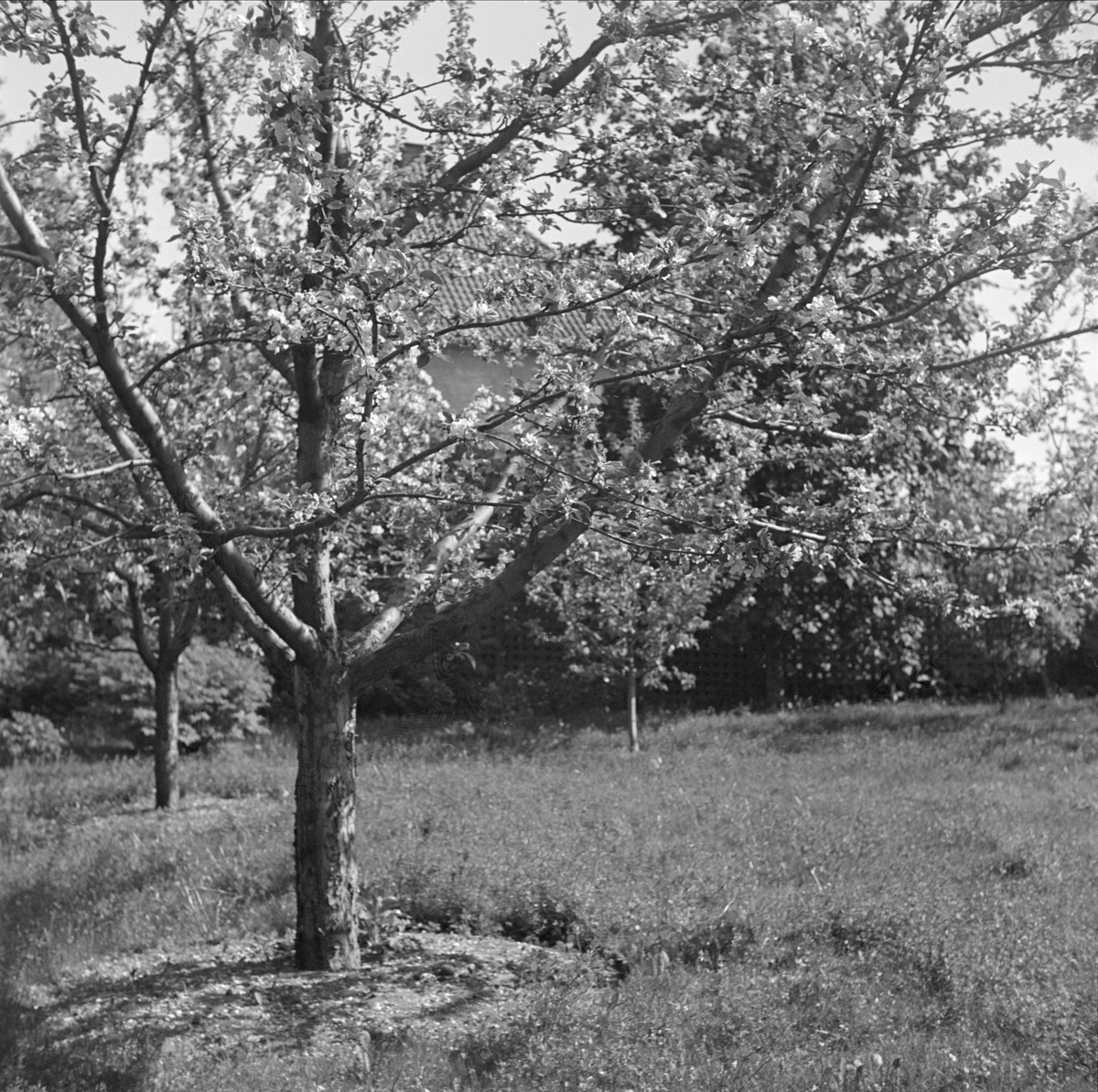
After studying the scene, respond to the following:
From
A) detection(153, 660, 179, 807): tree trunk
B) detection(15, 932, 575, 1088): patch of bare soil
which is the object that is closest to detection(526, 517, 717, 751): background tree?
detection(153, 660, 179, 807): tree trunk

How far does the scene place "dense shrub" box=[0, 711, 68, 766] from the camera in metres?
14.7

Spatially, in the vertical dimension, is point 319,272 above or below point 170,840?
above

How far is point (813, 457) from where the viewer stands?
273 inches

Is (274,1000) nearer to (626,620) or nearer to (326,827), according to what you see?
(326,827)

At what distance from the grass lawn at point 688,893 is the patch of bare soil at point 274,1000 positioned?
0.19m

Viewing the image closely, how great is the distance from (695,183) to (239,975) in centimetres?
433

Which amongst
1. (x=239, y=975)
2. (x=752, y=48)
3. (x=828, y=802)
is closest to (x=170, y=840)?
(x=239, y=975)

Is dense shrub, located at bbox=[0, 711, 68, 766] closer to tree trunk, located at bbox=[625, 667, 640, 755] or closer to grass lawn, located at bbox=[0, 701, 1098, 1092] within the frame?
grass lawn, located at bbox=[0, 701, 1098, 1092]

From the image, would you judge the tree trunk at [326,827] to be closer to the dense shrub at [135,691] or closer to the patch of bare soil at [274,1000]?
the patch of bare soil at [274,1000]

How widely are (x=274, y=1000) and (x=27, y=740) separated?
9.76 metres

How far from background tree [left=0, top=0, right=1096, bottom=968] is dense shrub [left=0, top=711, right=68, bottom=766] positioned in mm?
8123

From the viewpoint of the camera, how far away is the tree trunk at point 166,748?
39.0 feet

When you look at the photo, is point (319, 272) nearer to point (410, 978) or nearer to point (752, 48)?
point (752, 48)

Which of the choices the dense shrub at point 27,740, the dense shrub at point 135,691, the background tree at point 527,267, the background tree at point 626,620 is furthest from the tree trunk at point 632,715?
the background tree at point 527,267
